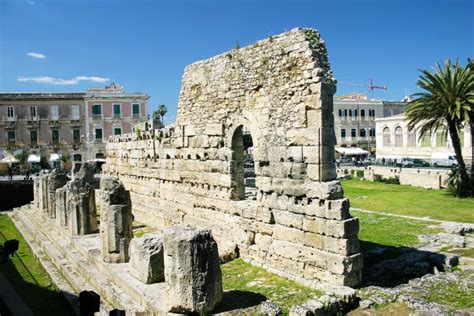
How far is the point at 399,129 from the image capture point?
4334cm

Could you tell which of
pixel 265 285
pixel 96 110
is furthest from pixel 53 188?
pixel 96 110

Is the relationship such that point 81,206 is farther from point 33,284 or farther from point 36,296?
point 36,296

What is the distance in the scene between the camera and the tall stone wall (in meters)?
8.80

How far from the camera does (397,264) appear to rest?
9.64 metres

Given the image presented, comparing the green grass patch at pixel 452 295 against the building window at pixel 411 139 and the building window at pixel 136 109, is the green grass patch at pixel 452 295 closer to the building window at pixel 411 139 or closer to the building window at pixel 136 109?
the building window at pixel 411 139

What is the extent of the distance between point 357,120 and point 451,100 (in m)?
34.6

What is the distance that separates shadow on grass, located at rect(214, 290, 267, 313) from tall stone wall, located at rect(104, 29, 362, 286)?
131cm

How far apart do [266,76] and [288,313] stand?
559cm

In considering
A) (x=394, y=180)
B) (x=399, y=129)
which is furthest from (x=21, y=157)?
(x=399, y=129)

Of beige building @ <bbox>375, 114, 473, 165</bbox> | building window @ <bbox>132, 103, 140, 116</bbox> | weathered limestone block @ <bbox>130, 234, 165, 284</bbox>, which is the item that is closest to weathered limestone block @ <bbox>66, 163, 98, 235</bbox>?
weathered limestone block @ <bbox>130, 234, 165, 284</bbox>

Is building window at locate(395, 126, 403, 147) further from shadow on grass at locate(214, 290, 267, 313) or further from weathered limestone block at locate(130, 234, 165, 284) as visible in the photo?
shadow on grass at locate(214, 290, 267, 313)

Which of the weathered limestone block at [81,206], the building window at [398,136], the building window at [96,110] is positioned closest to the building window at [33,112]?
the building window at [96,110]

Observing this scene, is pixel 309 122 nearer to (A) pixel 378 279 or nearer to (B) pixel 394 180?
(A) pixel 378 279

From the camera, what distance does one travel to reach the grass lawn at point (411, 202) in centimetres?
1742
